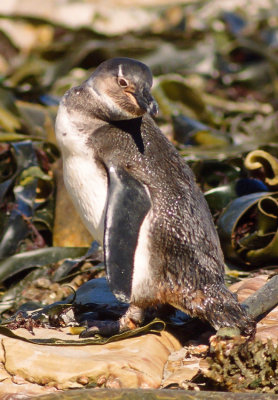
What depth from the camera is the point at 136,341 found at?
3.31 meters

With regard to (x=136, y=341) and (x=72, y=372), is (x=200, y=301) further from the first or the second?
(x=72, y=372)

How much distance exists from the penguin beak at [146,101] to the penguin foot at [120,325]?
34.8 inches

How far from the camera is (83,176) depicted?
11.1 ft

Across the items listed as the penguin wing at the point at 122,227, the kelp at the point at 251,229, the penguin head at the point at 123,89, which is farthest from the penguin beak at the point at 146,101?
the kelp at the point at 251,229

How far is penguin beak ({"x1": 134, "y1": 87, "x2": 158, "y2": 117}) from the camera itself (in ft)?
10.6

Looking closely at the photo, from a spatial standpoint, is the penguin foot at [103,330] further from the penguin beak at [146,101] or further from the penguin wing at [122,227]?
the penguin beak at [146,101]

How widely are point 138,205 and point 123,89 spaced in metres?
0.56

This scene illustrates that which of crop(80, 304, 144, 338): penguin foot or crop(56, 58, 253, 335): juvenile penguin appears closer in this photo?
crop(56, 58, 253, 335): juvenile penguin

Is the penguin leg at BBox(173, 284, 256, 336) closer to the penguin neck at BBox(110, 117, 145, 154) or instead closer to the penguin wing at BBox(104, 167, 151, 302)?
the penguin wing at BBox(104, 167, 151, 302)

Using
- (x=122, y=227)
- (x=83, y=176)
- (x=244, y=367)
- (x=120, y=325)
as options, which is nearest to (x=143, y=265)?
(x=122, y=227)

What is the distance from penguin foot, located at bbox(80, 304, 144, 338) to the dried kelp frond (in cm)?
56

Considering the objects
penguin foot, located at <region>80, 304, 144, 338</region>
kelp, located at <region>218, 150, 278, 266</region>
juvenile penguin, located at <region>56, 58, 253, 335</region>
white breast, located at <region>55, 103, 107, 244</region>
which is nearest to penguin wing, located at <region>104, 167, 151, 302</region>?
juvenile penguin, located at <region>56, 58, 253, 335</region>

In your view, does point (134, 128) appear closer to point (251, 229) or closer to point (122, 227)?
point (122, 227)

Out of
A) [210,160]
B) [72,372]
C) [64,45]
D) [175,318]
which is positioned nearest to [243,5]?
[64,45]
